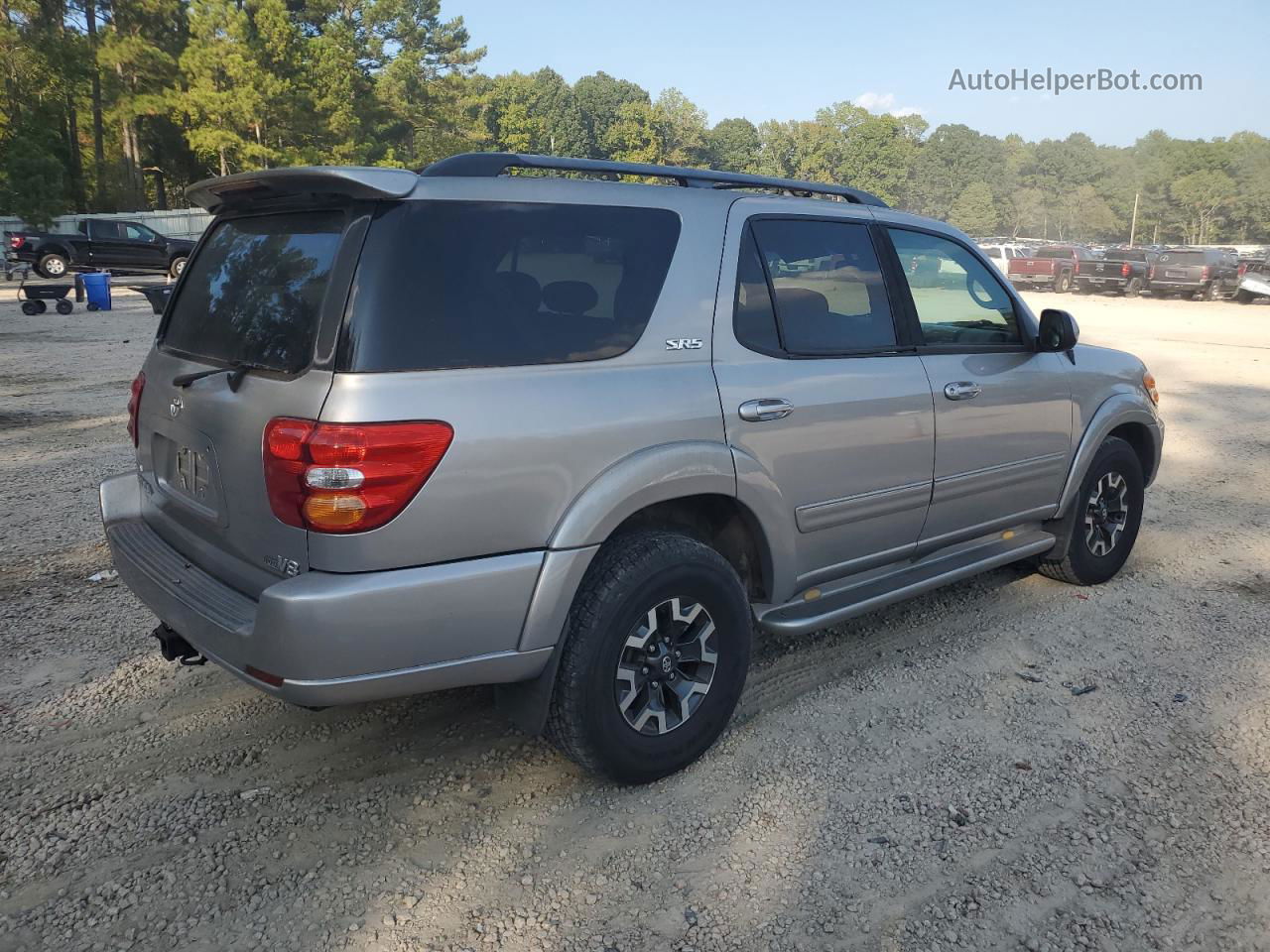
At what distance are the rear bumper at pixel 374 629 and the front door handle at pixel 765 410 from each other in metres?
0.93

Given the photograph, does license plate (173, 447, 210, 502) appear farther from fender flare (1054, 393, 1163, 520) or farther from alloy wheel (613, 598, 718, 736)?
fender flare (1054, 393, 1163, 520)

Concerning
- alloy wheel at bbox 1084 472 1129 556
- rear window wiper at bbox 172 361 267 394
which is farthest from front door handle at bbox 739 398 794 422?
alloy wheel at bbox 1084 472 1129 556

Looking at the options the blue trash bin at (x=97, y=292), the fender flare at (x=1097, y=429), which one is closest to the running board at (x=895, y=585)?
the fender flare at (x=1097, y=429)

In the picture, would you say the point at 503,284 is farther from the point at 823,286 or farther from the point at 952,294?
the point at 952,294

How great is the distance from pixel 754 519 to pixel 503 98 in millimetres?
102543

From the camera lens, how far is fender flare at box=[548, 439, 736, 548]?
280 centimetres

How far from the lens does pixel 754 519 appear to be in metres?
3.32

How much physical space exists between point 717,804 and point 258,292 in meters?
2.16

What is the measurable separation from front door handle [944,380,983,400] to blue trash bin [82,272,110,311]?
20153mm

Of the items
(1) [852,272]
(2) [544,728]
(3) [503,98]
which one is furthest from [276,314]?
(3) [503,98]

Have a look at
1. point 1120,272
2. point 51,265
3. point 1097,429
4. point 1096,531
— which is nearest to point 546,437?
point 1097,429

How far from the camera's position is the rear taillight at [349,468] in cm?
246

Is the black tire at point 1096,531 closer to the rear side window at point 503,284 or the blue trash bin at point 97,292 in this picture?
the rear side window at point 503,284

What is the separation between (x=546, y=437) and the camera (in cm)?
272
